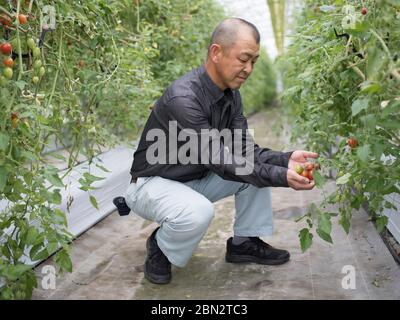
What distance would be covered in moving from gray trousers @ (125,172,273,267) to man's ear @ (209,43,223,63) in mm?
517

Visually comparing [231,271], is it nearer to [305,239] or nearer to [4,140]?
[305,239]

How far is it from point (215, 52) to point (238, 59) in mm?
122

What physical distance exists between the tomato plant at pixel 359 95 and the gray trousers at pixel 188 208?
1.34 ft

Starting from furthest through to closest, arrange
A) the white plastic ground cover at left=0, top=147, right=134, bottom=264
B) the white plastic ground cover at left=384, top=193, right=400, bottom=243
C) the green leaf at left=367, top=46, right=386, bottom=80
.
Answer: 1. the white plastic ground cover at left=0, top=147, right=134, bottom=264
2. the white plastic ground cover at left=384, top=193, right=400, bottom=243
3. the green leaf at left=367, top=46, right=386, bottom=80

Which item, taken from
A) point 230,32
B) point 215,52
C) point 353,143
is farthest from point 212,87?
point 353,143

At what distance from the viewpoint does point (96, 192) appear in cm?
313

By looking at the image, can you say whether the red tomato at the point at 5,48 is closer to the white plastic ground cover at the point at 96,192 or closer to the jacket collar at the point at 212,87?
the white plastic ground cover at the point at 96,192

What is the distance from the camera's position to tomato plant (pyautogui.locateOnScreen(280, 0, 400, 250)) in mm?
1323

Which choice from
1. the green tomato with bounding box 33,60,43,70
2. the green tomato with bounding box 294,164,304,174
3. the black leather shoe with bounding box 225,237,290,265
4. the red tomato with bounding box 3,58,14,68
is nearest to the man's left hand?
the green tomato with bounding box 294,164,304,174

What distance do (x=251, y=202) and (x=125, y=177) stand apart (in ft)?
4.52

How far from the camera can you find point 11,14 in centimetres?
159

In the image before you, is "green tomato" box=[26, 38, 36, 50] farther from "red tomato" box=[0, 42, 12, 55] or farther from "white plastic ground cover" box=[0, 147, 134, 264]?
"white plastic ground cover" box=[0, 147, 134, 264]

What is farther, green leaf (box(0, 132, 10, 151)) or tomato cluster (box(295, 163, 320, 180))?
tomato cluster (box(295, 163, 320, 180))
